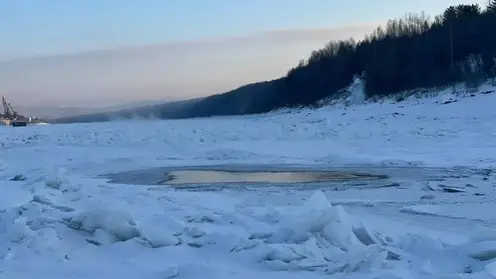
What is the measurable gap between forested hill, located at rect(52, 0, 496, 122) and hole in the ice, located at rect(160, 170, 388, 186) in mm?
27718

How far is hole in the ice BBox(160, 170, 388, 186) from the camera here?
10859mm

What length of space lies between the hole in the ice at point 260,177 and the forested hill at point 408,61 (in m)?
27.7

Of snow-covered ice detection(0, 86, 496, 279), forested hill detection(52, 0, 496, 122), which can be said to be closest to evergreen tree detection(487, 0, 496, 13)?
forested hill detection(52, 0, 496, 122)

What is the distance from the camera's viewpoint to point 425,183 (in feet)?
32.1

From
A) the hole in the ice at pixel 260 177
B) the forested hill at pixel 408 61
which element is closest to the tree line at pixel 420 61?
the forested hill at pixel 408 61

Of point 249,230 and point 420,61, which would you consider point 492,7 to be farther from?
point 249,230

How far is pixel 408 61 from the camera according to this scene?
161ft

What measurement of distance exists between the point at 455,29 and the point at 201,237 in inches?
1880

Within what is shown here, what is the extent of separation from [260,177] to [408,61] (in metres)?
40.6

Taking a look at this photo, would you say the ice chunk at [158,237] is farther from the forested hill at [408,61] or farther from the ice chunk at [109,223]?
the forested hill at [408,61]

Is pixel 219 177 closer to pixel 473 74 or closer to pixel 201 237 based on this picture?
pixel 201 237

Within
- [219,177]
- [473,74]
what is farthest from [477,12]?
[219,177]

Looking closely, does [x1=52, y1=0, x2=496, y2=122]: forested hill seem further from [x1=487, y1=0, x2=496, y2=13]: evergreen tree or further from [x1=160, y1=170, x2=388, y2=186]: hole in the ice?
[x1=160, y1=170, x2=388, y2=186]: hole in the ice

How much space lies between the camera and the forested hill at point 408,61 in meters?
44.0
